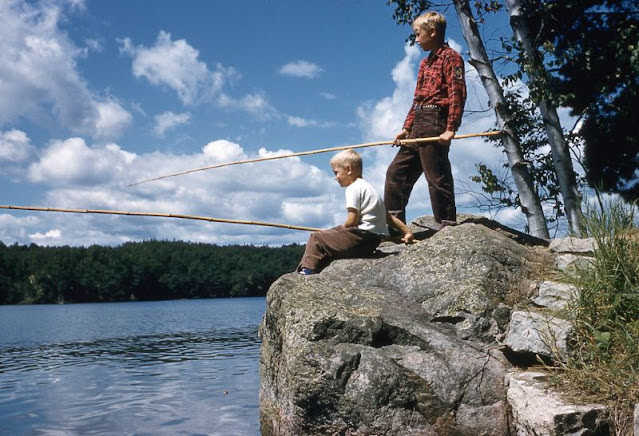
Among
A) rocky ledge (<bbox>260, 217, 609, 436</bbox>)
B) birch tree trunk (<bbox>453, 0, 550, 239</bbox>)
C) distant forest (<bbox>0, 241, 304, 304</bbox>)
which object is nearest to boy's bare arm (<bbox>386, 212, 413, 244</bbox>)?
rocky ledge (<bbox>260, 217, 609, 436</bbox>)

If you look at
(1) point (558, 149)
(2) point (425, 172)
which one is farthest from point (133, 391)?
(1) point (558, 149)

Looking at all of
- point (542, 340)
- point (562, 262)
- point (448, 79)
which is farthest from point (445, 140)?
point (542, 340)

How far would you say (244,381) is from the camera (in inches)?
488

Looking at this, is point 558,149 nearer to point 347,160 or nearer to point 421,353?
point 347,160

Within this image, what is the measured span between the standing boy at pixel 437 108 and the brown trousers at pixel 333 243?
44.5 inches

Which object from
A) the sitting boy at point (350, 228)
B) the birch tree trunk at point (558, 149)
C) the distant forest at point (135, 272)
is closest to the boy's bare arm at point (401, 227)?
the sitting boy at point (350, 228)

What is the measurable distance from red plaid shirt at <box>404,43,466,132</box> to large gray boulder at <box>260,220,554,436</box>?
1.78m

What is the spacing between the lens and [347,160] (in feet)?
24.8

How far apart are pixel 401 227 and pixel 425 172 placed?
30.1 inches

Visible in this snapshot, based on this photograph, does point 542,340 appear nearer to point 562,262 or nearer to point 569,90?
point 562,262

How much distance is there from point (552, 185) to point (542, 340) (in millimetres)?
7160

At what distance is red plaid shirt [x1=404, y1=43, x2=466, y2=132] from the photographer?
7.86 meters

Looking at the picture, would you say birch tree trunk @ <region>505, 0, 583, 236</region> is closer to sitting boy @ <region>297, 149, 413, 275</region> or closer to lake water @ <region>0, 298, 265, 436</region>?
sitting boy @ <region>297, 149, 413, 275</region>

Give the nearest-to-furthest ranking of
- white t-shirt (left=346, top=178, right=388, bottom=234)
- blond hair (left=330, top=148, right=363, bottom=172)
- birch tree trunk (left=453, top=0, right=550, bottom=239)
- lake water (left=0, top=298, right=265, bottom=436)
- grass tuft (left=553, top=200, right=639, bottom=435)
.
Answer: grass tuft (left=553, top=200, right=639, bottom=435)
white t-shirt (left=346, top=178, right=388, bottom=234)
blond hair (left=330, top=148, right=363, bottom=172)
lake water (left=0, top=298, right=265, bottom=436)
birch tree trunk (left=453, top=0, right=550, bottom=239)
